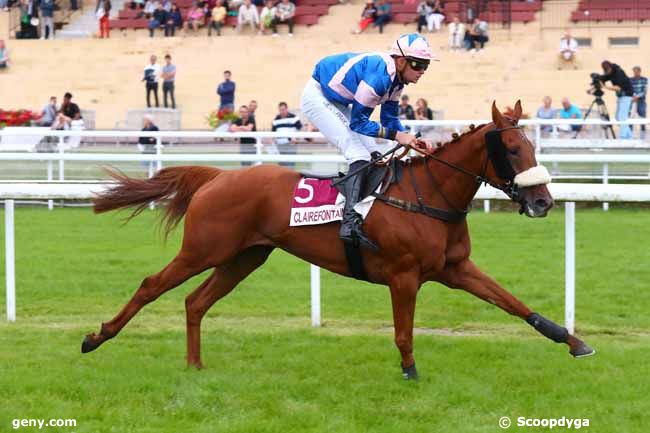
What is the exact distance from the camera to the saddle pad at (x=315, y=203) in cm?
671

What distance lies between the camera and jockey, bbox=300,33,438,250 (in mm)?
6512

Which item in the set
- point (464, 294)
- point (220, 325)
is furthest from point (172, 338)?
point (464, 294)

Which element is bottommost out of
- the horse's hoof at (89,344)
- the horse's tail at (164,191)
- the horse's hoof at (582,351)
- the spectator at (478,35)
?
the horse's hoof at (89,344)

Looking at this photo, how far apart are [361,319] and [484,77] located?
1885cm

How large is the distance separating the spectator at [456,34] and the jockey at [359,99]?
20745 mm

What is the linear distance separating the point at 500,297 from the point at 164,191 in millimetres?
2155

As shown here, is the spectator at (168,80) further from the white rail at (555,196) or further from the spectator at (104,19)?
the white rail at (555,196)

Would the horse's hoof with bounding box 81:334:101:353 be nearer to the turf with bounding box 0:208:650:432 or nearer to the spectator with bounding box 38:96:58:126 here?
the turf with bounding box 0:208:650:432

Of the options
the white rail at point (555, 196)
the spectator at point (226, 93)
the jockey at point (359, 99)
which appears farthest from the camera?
the spectator at point (226, 93)

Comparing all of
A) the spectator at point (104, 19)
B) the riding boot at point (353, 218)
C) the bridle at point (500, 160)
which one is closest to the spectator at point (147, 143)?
the riding boot at point (353, 218)

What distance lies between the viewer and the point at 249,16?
3055 centimetres

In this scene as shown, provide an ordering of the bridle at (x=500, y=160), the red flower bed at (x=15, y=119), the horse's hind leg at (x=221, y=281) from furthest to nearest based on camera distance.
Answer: the red flower bed at (x=15, y=119) < the horse's hind leg at (x=221, y=281) < the bridle at (x=500, y=160)

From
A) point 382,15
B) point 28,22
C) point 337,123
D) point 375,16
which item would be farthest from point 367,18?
point 337,123

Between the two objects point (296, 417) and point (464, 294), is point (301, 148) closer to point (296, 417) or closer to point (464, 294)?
point (464, 294)
